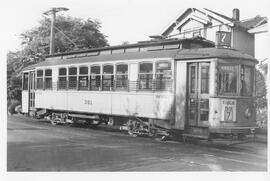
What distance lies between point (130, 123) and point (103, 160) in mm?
4356

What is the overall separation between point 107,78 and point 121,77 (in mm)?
739

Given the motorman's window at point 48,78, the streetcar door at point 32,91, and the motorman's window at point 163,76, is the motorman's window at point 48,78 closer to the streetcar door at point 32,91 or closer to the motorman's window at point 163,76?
the streetcar door at point 32,91

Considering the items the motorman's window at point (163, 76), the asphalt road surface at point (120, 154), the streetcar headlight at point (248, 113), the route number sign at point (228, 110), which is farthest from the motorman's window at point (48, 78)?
the streetcar headlight at point (248, 113)

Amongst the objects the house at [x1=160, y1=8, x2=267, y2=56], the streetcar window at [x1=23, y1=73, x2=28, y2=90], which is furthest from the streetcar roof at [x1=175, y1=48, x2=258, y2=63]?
the streetcar window at [x1=23, y1=73, x2=28, y2=90]

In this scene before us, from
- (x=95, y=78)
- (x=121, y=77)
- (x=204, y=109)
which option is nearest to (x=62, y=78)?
(x=95, y=78)

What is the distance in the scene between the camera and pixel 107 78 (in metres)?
14.2

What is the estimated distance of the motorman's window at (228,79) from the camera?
449 inches

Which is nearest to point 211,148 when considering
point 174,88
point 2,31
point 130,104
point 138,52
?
point 174,88

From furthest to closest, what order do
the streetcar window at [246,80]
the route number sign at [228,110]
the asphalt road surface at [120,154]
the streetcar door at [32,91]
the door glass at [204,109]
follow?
1. the streetcar door at [32,91]
2. the streetcar window at [246,80]
3. the door glass at [204,109]
4. the route number sign at [228,110]
5. the asphalt road surface at [120,154]

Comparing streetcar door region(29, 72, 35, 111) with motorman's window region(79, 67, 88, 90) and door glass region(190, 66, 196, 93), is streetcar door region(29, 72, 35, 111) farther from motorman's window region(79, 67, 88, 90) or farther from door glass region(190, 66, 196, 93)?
door glass region(190, 66, 196, 93)

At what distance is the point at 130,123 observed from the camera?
1368cm

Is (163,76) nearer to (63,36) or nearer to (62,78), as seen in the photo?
(62,78)

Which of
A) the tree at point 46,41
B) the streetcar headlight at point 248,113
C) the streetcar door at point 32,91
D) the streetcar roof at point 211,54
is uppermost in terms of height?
the tree at point 46,41

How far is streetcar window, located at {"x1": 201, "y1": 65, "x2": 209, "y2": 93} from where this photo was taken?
11578 millimetres
